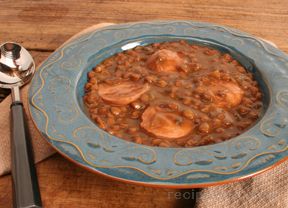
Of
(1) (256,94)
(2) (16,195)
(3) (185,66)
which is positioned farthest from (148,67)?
(2) (16,195)

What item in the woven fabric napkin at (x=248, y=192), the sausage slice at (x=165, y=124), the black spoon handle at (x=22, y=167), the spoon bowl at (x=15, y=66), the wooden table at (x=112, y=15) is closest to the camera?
the black spoon handle at (x=22, y=167)

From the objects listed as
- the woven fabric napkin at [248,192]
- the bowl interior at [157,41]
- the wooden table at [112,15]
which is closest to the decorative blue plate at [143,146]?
the bowl interior at [157,41]

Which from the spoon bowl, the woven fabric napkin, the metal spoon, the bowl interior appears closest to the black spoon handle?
the metal spoon

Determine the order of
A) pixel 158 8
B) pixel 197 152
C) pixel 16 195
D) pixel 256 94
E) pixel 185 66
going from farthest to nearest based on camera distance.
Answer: pixel 158 8, pixel 185 66, pixel 256 94, pixel 197 152, pixel 16 195

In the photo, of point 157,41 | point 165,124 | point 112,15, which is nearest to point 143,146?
point 165,124

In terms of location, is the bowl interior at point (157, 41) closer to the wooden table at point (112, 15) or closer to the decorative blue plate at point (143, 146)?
the decorative blue plate at point (143, 146)

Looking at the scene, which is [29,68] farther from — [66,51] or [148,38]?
[148,38]
